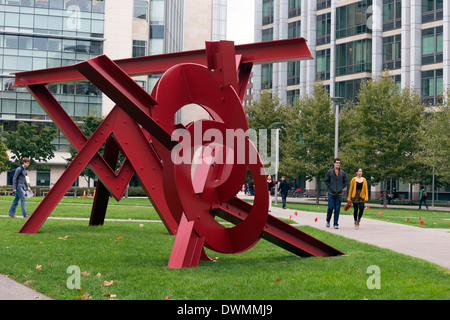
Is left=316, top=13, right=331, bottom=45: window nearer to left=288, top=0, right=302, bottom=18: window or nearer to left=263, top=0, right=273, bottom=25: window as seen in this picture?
left=288, top=0, right=302, bottom=18: window

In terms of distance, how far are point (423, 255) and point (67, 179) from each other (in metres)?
7.85

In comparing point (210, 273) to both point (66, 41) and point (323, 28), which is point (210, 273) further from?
point (323, 28)

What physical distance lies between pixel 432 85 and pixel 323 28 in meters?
16.8

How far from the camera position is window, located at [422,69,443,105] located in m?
51.2

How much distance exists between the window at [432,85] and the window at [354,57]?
6.69m

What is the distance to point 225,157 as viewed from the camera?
8977 mm

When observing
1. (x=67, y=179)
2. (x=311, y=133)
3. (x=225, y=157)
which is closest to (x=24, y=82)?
(x=67, y=179)

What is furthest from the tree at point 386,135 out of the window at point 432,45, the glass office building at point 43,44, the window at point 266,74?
the window at point 266,74

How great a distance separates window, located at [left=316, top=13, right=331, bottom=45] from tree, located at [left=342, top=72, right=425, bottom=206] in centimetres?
2509

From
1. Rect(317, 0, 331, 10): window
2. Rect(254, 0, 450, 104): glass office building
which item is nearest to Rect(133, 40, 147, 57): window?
Rect(254, 0, 450, 104): glass office building

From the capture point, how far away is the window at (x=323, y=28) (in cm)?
6387
